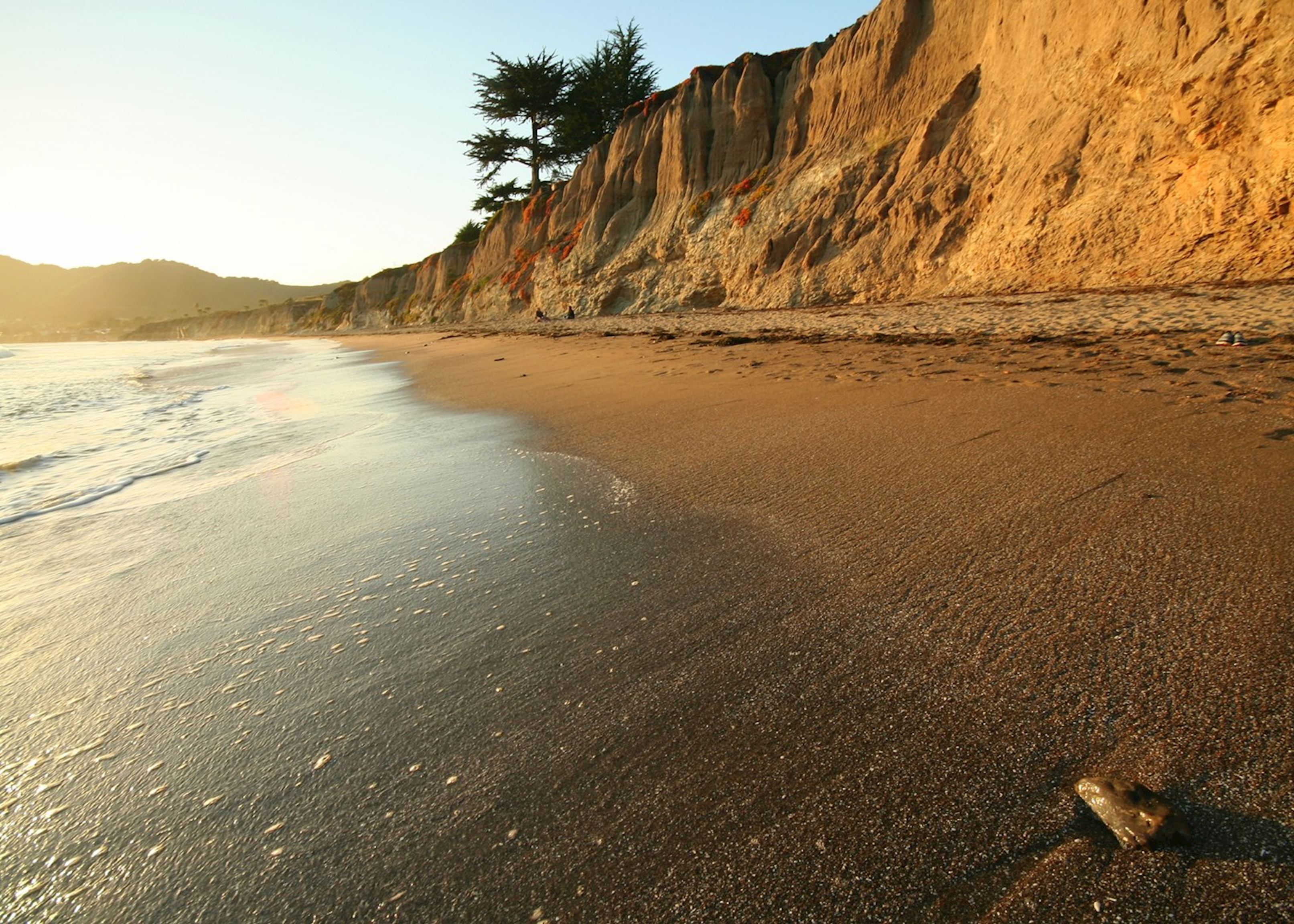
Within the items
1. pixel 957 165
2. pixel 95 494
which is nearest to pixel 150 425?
pixel 95 494

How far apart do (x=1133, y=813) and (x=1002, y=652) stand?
56 cm

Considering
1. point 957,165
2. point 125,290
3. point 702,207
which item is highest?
point 125,290

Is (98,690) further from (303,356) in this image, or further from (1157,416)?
(303,356)

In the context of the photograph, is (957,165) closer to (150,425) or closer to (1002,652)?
(1002,652)

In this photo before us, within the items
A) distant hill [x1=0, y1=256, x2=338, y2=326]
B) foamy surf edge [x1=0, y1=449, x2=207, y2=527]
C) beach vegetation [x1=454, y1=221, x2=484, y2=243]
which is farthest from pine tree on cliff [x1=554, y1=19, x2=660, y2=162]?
distant hill [x1=0, y1=256, x2=338, y2=326]

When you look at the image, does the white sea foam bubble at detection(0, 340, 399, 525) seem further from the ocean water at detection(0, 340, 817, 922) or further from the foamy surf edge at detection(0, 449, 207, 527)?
the ocean water at detection(0, 340, 817, 922)

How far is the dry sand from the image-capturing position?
1023mm

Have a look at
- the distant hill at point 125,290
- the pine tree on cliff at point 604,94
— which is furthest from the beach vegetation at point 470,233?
the distant hill at point 125,290

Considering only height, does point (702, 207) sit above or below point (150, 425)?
above

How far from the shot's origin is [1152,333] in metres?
5.90

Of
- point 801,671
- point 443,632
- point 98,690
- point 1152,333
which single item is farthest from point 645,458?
point 1152,333

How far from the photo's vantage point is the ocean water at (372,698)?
3.80ft

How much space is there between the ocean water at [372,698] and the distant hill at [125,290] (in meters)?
137

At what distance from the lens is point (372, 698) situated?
1.69 metres
